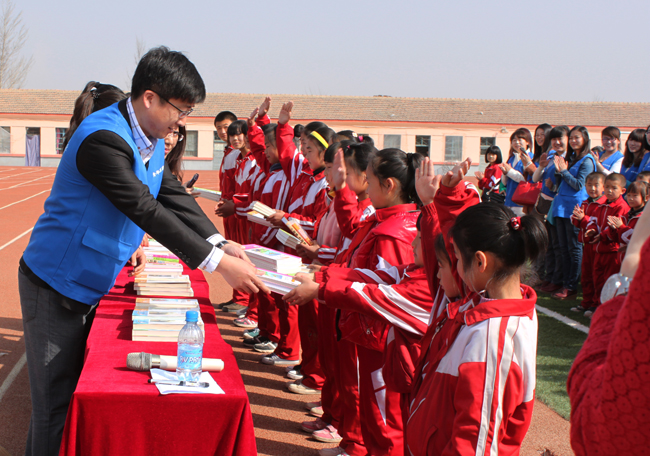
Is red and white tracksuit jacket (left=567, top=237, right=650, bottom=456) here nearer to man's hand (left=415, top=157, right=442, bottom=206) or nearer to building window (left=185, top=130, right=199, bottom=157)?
man's hand (left=415, top=157, right=442, bottom=206)

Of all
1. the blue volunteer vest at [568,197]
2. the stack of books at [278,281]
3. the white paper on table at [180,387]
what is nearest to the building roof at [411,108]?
the blue volunteer vest at [568,197]

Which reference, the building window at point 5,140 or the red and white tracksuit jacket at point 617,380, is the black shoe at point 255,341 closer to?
the red and white tracksuit jacket at point 617,380

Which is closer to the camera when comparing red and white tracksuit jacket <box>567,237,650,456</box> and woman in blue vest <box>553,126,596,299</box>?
red and white tracksuit jacket <box>567,237,650,456</box>

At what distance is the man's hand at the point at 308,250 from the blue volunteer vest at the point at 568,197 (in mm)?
4433

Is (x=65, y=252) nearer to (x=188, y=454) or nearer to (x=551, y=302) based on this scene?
(x=188, y=454)

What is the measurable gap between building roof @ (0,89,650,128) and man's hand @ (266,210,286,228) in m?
31.9

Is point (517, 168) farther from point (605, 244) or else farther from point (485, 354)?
point (485, 354)

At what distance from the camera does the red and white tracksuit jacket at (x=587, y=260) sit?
6.72 meters

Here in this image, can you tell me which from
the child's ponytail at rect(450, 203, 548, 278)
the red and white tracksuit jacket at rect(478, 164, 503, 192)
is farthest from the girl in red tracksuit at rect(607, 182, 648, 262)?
the red and white tracksuit jacket at rect(478, 164, 503, 192)

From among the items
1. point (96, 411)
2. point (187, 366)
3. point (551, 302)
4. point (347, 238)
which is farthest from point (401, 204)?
point (551, 302)

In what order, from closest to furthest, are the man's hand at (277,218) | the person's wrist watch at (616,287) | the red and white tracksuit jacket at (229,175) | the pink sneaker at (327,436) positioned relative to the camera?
the person's wrist watch at (616,287)
the pink sneaker at (327,436)
the man's hand at (277,218)
the red and white tracksuit jacket at (229,175)

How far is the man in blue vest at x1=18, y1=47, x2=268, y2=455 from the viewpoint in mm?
2277

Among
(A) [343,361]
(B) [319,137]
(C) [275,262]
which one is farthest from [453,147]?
(C) [275,262]

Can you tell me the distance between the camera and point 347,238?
12.7ft
